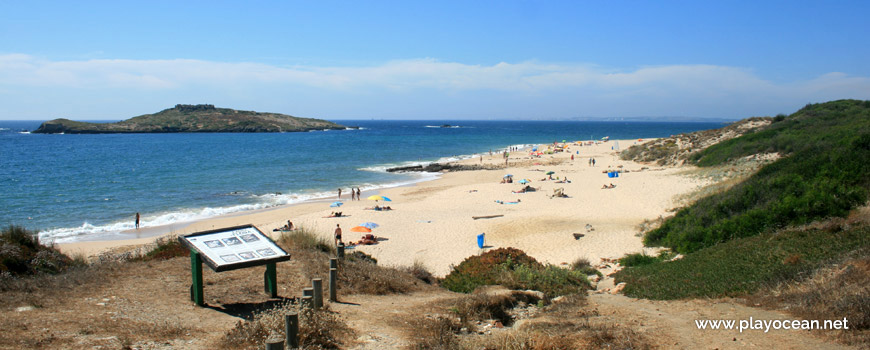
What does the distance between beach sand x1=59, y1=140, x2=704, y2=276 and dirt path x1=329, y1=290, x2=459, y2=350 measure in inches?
202

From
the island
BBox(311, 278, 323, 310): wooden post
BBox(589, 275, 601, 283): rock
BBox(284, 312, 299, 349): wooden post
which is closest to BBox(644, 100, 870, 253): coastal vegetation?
BBox(589, 275, 601, 283): rock

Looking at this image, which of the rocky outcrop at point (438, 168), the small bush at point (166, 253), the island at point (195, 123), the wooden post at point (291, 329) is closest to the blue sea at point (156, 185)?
the rocky outcrop at point (438, 168)

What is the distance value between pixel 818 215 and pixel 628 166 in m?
31.5

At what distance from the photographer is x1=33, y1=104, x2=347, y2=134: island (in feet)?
409

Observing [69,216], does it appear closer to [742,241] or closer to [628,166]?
[742,241]

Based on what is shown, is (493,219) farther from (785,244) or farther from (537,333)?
(537,333)

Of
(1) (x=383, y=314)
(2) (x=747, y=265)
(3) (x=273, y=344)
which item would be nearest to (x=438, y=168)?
(2) (x=747, y=265)

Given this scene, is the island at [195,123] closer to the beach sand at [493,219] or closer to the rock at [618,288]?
the beach sand at [493,219]

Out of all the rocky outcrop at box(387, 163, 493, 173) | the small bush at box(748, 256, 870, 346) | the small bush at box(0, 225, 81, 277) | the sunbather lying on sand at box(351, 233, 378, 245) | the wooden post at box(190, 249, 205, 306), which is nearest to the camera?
the small bush at box(748, 256, 870, 346)

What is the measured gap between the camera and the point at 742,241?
10.9 meters

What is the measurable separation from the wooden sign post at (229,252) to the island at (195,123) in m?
136

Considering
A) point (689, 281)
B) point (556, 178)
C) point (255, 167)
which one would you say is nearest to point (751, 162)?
point (556, 178)

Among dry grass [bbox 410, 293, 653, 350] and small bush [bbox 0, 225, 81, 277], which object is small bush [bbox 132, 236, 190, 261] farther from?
dry grass [bbox 410, 293, 653, 350]

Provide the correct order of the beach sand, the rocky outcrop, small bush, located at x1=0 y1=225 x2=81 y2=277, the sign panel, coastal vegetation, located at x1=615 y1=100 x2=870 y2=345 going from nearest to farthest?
coastal vegetation, located at x1=615 y1=100 x2=870 y2=345 < the sign panel < small bush, located at x1=0 y1=225 x2=81 y2=277 < the beach sand < the rocky outcrop
